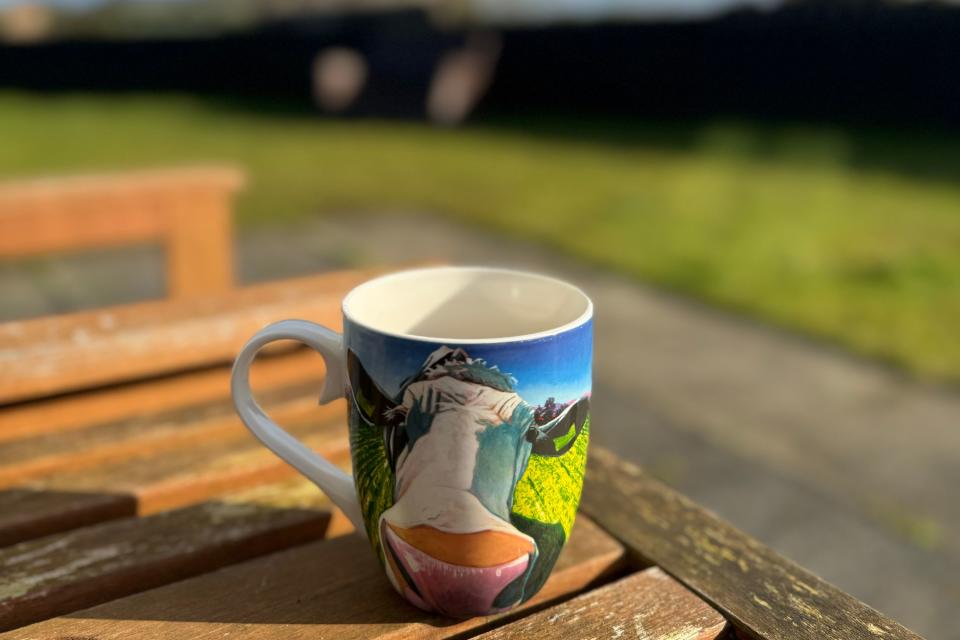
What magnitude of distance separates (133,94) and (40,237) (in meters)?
13.2

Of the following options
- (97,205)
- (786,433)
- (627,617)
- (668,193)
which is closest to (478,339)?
(627,617)

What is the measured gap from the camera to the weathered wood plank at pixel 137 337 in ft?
3.41

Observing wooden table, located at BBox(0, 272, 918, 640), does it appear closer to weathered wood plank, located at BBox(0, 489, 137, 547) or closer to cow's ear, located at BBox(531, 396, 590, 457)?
weathered wood plank, located at BBox(0, 489, 137, 547)

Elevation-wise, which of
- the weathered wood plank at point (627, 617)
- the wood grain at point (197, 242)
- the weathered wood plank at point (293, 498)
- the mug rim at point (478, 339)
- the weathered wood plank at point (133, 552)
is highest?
the mug rim at point (478, 339)

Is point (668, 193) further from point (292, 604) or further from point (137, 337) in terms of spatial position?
point (292, 604)

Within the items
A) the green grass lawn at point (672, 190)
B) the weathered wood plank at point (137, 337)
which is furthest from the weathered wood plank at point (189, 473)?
the green grass lawn at point (672, 190)

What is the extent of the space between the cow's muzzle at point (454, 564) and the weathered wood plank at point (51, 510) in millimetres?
351

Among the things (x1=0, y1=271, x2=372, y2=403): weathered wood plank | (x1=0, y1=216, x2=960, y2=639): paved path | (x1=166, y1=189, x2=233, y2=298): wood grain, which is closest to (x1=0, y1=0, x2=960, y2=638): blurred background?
(x1=0, y1=216, x2=960, y2=639): paved path

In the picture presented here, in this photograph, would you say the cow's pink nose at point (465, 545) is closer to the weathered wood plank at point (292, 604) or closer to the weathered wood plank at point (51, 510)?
the weathered wood plank at point (292, 604)

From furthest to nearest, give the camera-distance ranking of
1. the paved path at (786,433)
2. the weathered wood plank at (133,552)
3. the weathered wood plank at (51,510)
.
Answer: the paved path at (786,433)
the weathered wood plank at (51,510)
the weathered wood plank at (133,552)

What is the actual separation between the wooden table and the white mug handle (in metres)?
0.08

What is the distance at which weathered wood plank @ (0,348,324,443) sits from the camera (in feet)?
3.52

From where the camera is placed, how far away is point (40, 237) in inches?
87.9

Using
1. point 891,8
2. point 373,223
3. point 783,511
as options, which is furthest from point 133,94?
point 783,511
